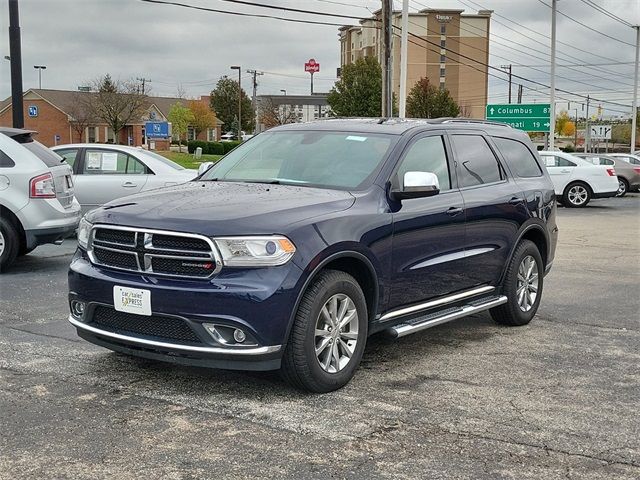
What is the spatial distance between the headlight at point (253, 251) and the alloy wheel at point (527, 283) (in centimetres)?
314

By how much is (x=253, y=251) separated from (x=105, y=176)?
8252mm

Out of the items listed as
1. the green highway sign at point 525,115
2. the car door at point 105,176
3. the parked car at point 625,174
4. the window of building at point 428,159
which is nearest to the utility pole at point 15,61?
the car door at point 105,176

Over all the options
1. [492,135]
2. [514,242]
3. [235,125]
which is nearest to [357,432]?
[514,242]

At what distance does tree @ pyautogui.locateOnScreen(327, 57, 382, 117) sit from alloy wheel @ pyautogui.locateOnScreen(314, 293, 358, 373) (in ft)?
152

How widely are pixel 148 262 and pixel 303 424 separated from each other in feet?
4.39

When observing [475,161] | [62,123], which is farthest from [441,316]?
[62,123]

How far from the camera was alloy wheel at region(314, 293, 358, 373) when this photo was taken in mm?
4859

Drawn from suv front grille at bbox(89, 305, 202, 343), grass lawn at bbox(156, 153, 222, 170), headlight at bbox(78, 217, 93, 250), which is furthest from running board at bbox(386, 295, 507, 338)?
grass lawn at bbox(156, 153, 222, 170)

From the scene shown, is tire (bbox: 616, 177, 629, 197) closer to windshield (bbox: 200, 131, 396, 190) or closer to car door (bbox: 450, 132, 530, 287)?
car door (bbox: 450, 132, 530, 287)

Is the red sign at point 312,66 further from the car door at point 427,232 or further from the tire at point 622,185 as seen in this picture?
the car door at point 427,232

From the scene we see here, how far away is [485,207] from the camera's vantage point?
6.45m

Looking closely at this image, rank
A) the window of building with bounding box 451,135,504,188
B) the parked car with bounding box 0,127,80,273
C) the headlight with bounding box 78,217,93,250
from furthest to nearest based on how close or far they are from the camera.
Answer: the parked car with bounding box 0,127,80,273 < the window of building with bounding box 451,135,504,188 < the headlight with bounding box 78,217,93,250

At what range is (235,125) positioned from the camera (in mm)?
101250

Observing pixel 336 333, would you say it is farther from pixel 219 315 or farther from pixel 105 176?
pixel 105 176
